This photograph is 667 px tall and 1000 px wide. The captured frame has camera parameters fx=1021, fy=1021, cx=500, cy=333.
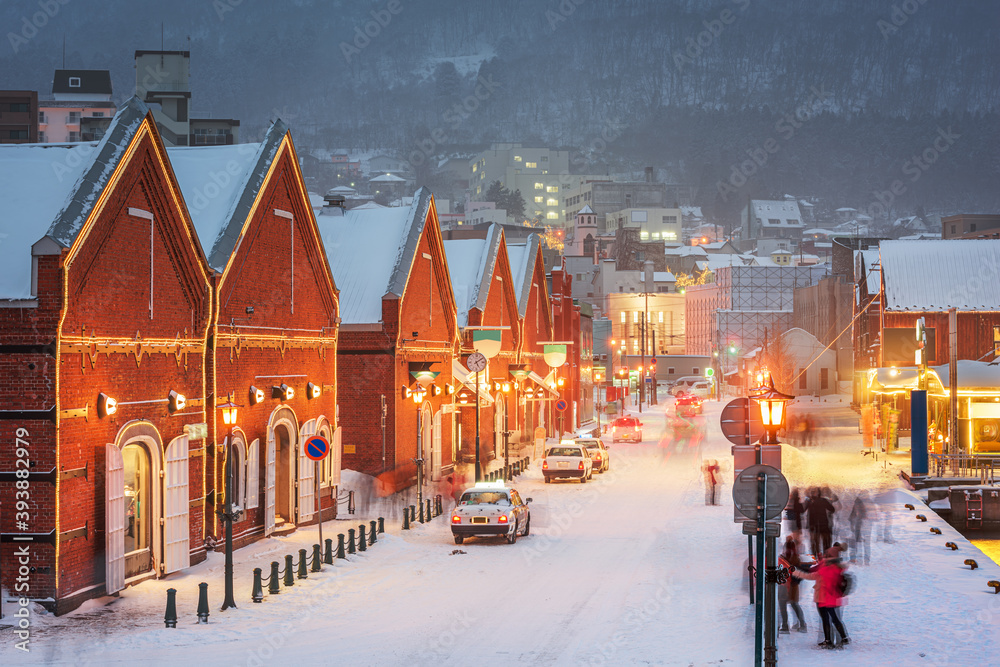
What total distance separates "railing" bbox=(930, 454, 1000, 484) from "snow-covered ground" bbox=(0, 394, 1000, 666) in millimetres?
10991

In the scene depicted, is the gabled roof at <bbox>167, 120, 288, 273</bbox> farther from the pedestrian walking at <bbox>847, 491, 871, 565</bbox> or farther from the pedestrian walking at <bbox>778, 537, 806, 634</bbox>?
the pedestrian walking at <bbox>847, 491, 871, 565</bbox>

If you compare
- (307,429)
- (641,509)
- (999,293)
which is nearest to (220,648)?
(307,429)

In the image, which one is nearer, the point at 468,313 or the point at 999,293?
the point at 468,313

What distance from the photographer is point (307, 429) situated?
102 ft

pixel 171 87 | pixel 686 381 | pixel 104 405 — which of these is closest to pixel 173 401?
pixel 104 405

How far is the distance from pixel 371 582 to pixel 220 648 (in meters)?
6.05

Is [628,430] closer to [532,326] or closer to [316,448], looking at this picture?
[532,326]

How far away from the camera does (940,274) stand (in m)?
59.5

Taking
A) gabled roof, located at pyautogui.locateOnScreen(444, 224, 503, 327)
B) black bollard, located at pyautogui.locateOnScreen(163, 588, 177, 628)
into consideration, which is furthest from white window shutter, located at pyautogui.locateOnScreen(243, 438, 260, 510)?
gabled roof, located at pyautogui.locateOnScreen(444, 224, 503, 327)

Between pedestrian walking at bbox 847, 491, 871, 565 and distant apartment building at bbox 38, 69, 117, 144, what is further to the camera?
distant apartment building at bbox 38, 69, 117, 144

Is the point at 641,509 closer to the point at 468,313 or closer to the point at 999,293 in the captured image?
the point at 468,313

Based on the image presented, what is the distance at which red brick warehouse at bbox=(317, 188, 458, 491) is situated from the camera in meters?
37.4

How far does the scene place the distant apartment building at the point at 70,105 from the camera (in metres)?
132

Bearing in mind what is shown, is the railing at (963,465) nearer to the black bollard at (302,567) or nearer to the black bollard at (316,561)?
the black bollard at (316,561)
